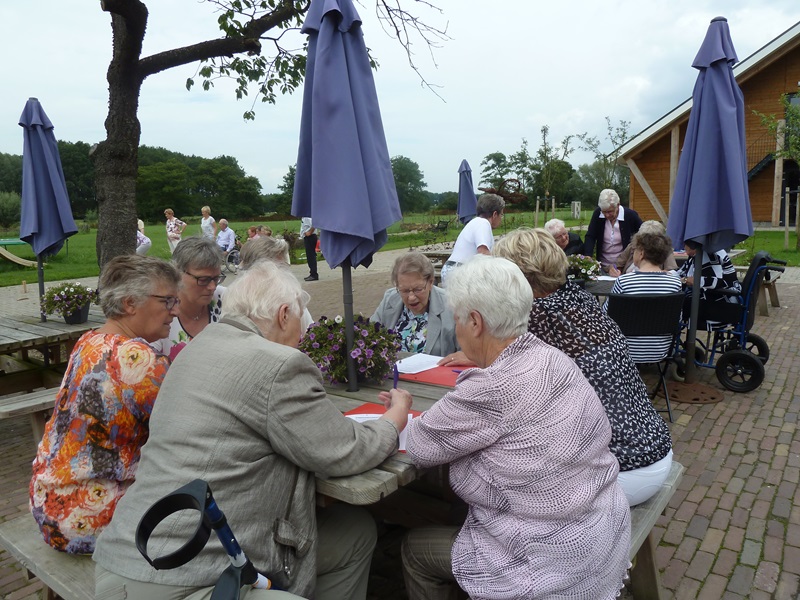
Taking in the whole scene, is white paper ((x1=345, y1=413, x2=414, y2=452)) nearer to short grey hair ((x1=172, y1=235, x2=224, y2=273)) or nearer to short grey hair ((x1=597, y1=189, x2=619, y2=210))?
short grey hair ((x1=172, y1=235, x2=224, y2=273))

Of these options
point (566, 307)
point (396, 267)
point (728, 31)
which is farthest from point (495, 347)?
point (728, 31)

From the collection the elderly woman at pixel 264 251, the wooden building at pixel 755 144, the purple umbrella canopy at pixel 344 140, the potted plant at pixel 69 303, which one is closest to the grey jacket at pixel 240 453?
the purple umbrella canopy at pixel 344 140

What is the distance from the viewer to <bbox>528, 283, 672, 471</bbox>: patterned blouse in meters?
2.17

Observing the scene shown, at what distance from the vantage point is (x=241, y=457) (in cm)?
165

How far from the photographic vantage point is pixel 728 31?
4988 mm

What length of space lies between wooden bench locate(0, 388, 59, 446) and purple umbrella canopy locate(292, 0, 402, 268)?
89.4 inches

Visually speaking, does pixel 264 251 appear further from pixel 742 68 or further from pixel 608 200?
pixel 742 68

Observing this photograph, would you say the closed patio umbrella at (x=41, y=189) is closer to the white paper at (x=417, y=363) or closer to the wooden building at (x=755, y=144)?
the white paper at (x=417, y=363)

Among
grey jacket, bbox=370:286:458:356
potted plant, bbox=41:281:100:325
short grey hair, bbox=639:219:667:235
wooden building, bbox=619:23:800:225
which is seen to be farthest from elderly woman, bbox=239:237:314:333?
wooden building, bbox=619:23:800:225

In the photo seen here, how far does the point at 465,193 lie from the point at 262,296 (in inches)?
408

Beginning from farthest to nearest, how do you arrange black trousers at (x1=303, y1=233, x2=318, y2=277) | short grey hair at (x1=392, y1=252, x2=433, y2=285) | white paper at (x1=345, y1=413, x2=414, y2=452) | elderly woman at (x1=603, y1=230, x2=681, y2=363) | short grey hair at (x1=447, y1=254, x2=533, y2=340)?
black trousers at (x1=303, y1=233, x2=318, y2=277), elderly woman at (x1=603, y1=230, x2=681, y2=363), short grey hair at (x1=392, y1=252, x2=433, y2=285), white paper at (x1=345, y1=413, x2=414, y2=452), short grey hair at (x1=447, y1=254, x2=533, y2=340)

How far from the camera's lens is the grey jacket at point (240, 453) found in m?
1.61

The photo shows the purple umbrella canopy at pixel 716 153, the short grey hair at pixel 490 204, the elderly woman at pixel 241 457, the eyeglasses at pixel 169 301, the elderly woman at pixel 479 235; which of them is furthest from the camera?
the short grey hair at pixel 490 204

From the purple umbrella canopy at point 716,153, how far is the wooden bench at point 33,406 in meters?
5.15
